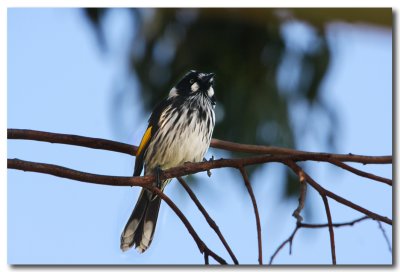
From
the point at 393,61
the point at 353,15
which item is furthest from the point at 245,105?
the point at 353,15

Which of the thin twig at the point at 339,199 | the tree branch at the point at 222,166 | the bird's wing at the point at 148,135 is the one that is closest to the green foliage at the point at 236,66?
the bird's wing at the point at 148,135

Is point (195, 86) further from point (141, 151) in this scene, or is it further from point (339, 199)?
point (339, 199)

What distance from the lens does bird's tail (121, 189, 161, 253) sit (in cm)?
337

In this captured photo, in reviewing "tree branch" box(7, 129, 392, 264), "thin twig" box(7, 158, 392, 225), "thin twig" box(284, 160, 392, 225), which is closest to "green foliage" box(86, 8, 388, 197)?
"tree branch" box(7, 129, 392, 264)

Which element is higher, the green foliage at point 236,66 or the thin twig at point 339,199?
the green foliage at point 236,66

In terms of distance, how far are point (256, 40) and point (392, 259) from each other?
2.06m

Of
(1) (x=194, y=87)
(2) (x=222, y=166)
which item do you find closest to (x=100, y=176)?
(2) (x=222, y=166)

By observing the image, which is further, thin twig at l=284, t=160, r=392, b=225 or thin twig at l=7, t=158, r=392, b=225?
thin twig at l=7, t=158, r=392, b=225

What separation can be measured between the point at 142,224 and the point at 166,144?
1.31 ft

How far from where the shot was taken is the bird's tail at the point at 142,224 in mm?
3371

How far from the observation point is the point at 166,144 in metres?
3.55

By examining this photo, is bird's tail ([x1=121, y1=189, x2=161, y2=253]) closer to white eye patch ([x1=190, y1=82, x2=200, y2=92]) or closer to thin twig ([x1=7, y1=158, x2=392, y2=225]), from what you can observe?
white eye patch ([x1=190, y1=82, x2=200, y2=92])

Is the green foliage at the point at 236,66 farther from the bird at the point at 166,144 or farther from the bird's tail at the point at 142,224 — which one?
the bird's tail at the point at 142,224

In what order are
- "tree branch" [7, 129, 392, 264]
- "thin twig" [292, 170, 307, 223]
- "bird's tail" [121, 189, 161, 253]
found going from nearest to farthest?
"thin twig" [292, 170, 307, 223], "tree branch" [7, 129, 392, 264], "bird's tail" [121, 189, 161, 253]
